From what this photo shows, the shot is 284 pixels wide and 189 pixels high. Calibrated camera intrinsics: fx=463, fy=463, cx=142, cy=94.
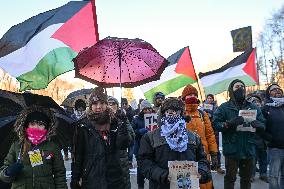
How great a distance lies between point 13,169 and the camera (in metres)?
4.30

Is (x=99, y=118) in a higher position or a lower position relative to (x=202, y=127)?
higher

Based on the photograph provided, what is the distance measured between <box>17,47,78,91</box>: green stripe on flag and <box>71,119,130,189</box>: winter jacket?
6.00ft

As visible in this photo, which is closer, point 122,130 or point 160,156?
point 160,156

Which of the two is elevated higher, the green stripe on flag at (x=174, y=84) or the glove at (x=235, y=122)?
the green stripe on flag at (x=174, y=84)

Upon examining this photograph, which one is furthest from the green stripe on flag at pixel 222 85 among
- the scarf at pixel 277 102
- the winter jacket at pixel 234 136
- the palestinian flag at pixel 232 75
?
the winter jacket at pixel 234 136

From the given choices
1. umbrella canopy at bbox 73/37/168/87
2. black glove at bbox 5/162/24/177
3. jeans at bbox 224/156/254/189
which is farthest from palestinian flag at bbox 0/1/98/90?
jeans at bbox 224/156/254/189

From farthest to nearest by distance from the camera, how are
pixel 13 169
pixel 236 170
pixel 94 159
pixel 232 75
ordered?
pixel 232 75
pixel 236 170
pixel 94 159
pixel 13 169

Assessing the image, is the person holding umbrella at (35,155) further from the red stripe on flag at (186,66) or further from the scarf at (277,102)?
the red stripe on flag at (186,66)

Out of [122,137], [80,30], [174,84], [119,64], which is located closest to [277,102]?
[119,64]

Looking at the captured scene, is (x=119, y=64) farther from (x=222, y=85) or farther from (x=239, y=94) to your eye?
(x=222, y=85)

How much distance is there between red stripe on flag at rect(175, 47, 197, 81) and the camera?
12039 mm

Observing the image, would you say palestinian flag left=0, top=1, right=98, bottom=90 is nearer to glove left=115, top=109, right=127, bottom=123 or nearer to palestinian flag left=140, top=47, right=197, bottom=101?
glove left=115, top=109, right=127, bottom=123

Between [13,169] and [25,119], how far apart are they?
1.76 feet

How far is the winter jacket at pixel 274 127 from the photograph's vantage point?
7.32 m
